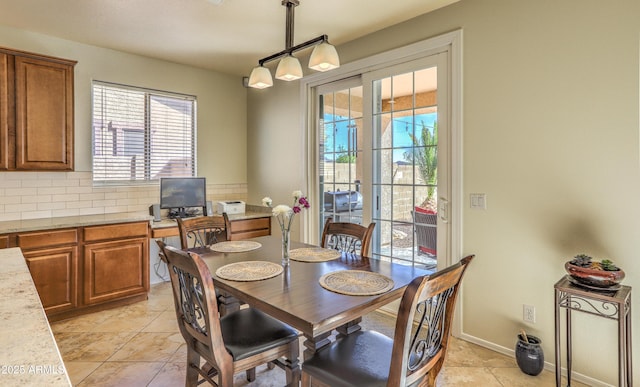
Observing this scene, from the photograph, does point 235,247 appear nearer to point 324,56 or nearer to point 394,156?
point 324,56

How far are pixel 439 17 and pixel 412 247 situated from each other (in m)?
1.91

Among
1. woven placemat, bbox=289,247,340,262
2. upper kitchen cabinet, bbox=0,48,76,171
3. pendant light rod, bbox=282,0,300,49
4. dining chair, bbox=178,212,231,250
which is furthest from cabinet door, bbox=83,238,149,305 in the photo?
pendant light rod, bbox=282,0,300,49

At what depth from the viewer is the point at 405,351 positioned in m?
1.23

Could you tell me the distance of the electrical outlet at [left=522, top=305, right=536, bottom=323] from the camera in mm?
2371

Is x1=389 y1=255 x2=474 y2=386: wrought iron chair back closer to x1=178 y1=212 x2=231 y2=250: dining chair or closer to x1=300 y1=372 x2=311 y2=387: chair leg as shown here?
x1=300 y1=372 x2=311 y2=387: chair leg

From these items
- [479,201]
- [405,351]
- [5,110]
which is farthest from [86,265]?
[479,201]

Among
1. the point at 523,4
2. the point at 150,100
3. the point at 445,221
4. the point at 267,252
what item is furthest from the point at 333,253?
the point at 150,100

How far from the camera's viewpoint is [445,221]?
2818mm

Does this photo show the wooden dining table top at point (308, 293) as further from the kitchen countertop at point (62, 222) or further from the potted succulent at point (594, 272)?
the kitchen countertop at point (62, 222)

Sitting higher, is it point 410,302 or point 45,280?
point 410,302

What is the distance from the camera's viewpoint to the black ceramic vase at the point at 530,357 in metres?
2.22

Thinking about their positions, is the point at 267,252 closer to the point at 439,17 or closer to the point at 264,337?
the point at 264,337

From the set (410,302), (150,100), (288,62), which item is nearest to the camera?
(410,302)

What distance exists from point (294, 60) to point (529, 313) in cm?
232
